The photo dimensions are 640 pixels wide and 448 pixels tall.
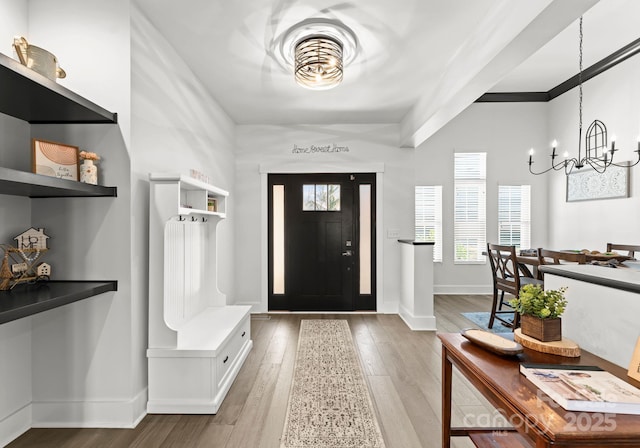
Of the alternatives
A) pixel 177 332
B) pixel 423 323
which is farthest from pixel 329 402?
pixel 423 323

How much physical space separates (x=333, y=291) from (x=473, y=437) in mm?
3558

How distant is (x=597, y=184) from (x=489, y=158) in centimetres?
174

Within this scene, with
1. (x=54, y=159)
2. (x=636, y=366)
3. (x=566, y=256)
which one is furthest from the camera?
(x=566, y=256)

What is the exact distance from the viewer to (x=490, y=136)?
635 centimetres

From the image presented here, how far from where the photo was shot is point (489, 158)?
6371mm

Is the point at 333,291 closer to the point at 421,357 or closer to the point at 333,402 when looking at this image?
the point at 421,357

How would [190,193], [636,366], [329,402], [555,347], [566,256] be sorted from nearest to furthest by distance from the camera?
[636,366] < [555,347] < [329,402] < [190,193] < [566,256]

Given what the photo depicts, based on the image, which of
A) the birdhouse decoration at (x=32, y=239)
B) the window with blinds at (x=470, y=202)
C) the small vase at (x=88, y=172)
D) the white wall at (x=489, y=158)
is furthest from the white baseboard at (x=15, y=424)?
the window with blinds at (x=470, y=202)

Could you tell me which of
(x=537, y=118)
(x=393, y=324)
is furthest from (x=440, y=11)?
(x=537, y=118)

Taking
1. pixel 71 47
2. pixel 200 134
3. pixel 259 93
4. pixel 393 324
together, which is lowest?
pixel 393 324

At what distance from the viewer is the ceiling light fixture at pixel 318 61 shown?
8.79 feet

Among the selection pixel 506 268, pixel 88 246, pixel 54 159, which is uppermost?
pixel 54 159

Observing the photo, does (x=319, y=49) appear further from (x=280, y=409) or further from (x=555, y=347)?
(x=280, y=409)

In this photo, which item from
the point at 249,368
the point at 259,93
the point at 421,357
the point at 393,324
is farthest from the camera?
the point at 393,324
